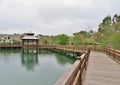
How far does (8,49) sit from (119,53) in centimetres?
4443

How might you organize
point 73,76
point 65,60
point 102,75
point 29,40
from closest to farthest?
1. point 73,76
2. point 102,75
3. point 65,60
4. point 29,40

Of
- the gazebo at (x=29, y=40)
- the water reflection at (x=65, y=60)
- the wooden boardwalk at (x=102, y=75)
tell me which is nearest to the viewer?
the wooden boardwalk at (x=102, y=75)

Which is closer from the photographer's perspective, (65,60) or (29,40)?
(65,60)

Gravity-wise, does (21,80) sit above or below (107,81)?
below

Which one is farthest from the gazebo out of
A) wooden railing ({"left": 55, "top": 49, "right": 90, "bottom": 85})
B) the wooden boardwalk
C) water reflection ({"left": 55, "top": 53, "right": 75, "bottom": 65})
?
wooden railing ({"left": 55, "top": 49, "right": 90, "bottom": 85})

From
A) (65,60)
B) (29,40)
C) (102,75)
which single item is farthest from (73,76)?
(29,40)

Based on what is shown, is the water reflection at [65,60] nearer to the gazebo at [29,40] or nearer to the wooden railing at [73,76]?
the gazebo at [29,40]

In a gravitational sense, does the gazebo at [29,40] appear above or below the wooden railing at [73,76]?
above

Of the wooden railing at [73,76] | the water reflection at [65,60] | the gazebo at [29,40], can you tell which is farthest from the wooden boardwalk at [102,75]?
the gazebo at [29,40]

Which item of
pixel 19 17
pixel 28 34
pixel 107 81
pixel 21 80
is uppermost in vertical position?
pixel 19 17

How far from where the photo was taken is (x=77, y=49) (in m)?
28.9

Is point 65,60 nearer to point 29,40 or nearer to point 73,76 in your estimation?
point 29,40

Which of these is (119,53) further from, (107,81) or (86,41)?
(86,41)

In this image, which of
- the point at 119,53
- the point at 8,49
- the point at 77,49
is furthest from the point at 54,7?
the point at 8,49
